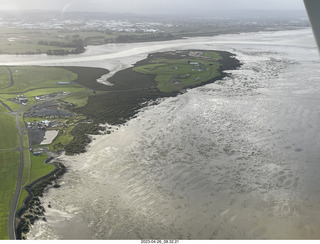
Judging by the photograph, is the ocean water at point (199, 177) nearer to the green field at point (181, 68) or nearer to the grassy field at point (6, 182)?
the grassy field at point (6, 182)

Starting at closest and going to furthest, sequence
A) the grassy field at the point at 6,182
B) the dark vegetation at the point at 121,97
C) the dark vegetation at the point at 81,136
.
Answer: the grassy field at the point at 6,182 → the dark vegetation at the point at 81,136 → the dark vegetation at the point at 121,97

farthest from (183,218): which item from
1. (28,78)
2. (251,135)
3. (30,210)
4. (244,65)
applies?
(244,65)

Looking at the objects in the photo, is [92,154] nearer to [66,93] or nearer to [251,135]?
[251,135]

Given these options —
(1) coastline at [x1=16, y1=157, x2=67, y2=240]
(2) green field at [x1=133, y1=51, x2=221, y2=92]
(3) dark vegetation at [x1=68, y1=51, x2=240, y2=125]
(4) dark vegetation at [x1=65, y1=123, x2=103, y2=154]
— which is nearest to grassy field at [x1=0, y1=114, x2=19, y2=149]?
(4) dark vegetation at [x1=65, y1=123, x2=103, y2=154]

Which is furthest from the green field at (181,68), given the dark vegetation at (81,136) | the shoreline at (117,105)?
the dark vegetation at (81,136)

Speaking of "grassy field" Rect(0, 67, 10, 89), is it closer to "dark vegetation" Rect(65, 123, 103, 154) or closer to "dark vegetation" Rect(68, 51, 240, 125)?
"dark vegetation" Rect(68, 51, 240, 125)
